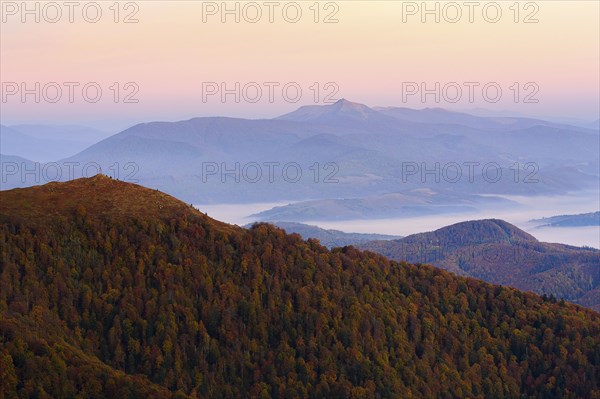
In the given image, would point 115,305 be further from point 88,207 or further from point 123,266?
point 88,207

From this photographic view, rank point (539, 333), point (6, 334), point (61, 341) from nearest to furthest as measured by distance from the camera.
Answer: point (6, 334)
point (61, 341)
point (539, 333)

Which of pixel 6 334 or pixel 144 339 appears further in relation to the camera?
pixel 144 339

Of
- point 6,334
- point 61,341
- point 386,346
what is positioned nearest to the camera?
point 6,334

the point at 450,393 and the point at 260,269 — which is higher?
the point at 260,269

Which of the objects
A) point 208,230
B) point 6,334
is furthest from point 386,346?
point 6,334

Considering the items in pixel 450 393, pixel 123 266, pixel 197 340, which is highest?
Answer: pixel 123 266

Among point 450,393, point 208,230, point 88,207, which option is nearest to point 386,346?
point 450,393
